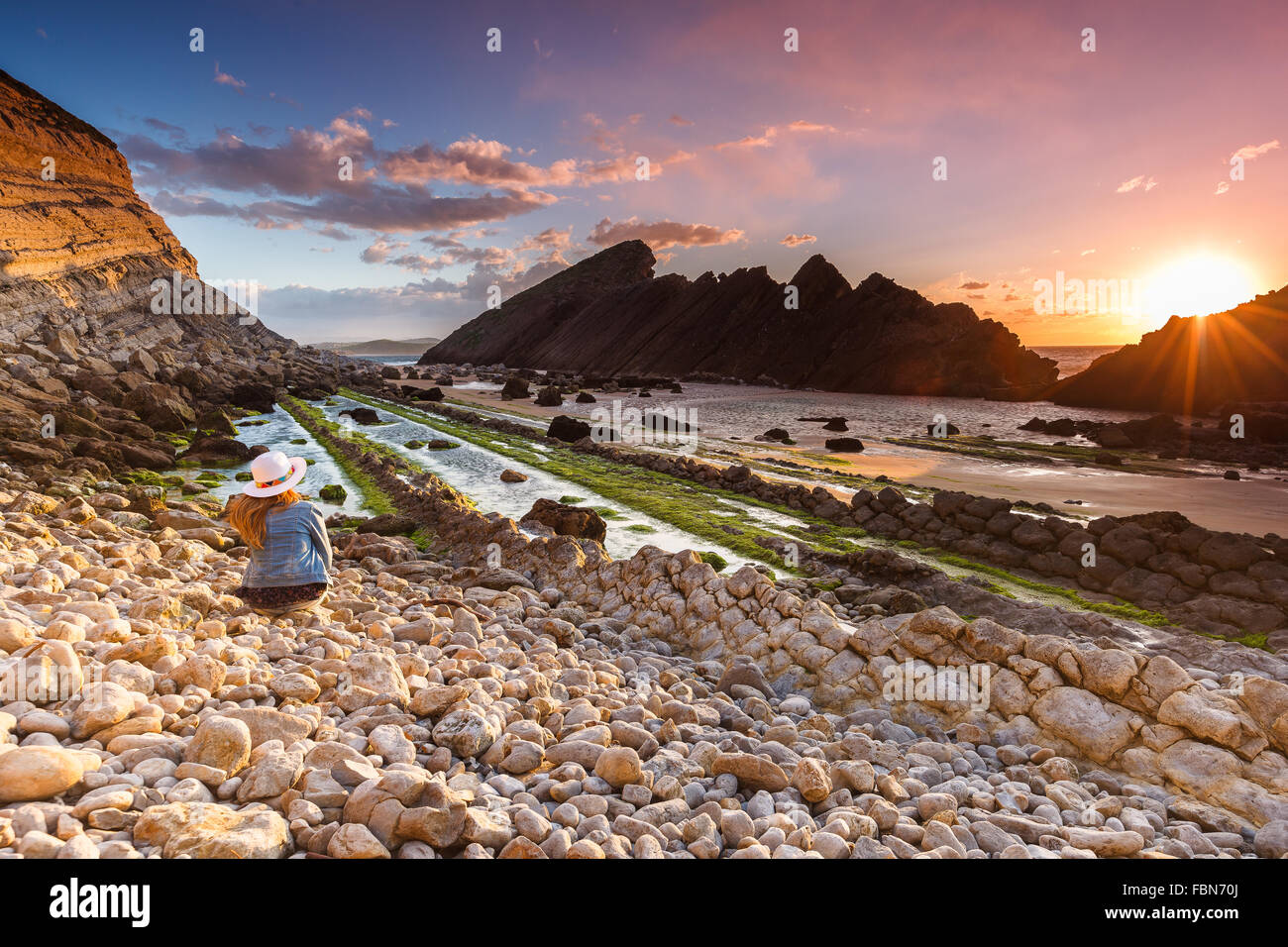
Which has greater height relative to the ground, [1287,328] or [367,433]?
[1287,328]

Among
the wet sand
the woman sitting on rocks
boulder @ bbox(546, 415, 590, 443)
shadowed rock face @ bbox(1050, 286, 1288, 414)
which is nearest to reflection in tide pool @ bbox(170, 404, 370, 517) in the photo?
the woman sitting on rocks

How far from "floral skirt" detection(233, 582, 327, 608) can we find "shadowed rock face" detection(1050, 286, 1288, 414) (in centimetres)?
7055

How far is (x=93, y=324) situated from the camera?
53.3 metres

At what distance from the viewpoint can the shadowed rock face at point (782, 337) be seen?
293ft

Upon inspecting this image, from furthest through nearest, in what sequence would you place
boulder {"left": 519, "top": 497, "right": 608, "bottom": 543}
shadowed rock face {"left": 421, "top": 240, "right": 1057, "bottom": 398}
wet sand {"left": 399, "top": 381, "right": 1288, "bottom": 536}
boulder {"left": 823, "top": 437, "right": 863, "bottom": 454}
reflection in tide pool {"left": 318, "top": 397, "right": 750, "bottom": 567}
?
1. shadowed rock face {"left": 421, "top": 240, "right": 1057, "bottom": 398}
2. boulder {"left": 823, "top": 437, "right": 863, "bottom": 454}
3. wet sand {"left": 399, "top": 381, "right": 1288, "bottom": 536}
4. reflection in tide pool {"left": 318, "top": 397, "right": 750, "bottom": 567}
5. boulder {"left": 519, "top": 497, "right": 608, "bottom": 543}

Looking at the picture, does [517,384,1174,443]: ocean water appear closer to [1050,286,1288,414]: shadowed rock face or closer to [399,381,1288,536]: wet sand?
[1050,286,1288,414]: shadowed rock face

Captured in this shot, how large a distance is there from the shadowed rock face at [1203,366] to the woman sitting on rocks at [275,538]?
70.5 metres

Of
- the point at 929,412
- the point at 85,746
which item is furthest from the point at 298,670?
the point at 929,412

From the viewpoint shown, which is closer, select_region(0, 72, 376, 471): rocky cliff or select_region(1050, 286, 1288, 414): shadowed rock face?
select_region(0, 72, 376, 471): rocky cliff

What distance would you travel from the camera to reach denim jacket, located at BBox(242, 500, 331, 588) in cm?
710
